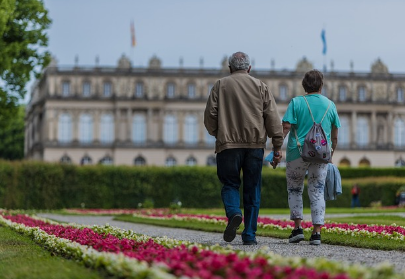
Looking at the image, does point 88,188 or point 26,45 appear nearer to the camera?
point 26,45

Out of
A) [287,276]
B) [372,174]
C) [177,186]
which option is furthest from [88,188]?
[287,276]

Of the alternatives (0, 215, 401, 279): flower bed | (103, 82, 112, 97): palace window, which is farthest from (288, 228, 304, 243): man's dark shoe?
(103, 82, 112, 97): palace window

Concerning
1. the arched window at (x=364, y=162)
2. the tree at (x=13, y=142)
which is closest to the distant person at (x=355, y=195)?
the arched window at (x=364, y=162)

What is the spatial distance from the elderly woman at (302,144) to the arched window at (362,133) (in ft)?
244

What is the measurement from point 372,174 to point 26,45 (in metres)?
34.5

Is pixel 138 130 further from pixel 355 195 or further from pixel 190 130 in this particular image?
pixel 355 195

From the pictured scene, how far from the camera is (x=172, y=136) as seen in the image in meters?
81.8

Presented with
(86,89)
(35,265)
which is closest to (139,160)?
(86,89)

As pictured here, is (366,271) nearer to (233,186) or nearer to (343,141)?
(233,186)

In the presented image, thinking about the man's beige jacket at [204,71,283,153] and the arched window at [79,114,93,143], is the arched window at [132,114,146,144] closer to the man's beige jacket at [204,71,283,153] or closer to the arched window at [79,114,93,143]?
the arched window at [79,114,93,143]

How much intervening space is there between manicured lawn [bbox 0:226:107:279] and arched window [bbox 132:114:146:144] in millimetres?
71246

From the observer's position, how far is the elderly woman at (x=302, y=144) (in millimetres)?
10148

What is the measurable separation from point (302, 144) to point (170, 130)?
7193cm

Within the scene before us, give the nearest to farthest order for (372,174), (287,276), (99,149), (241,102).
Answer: (287,276), (241,102), (372,174), (99,149)
